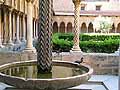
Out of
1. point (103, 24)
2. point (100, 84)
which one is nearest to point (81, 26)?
point (103, 24)

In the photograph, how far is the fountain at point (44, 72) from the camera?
4.18 m

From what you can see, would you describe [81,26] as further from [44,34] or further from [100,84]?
[44,34]

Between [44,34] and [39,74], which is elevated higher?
[44,34]

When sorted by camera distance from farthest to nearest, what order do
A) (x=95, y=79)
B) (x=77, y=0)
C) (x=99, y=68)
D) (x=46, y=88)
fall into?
(x=77, y=0) < (x=99, y=68) < (x=95, y=79) < (x=46, y=88)

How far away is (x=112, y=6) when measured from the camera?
149 feet

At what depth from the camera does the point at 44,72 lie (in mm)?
4688

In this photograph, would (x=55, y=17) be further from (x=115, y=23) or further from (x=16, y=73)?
(x=16, y=73)

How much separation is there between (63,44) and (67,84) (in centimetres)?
807

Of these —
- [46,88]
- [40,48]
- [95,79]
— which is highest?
[40,48]

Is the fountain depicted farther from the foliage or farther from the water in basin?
the foliage

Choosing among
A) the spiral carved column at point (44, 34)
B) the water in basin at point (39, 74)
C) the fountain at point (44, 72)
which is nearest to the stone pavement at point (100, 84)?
Answer: the water in basin at point (39, 74)

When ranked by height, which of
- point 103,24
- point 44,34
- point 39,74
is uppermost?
point 103,24

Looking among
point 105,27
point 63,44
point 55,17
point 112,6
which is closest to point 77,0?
point 63,44

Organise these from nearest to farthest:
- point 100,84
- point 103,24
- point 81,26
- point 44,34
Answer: point 44,34 < point 100,84 < point 103,24 < point 81,26
